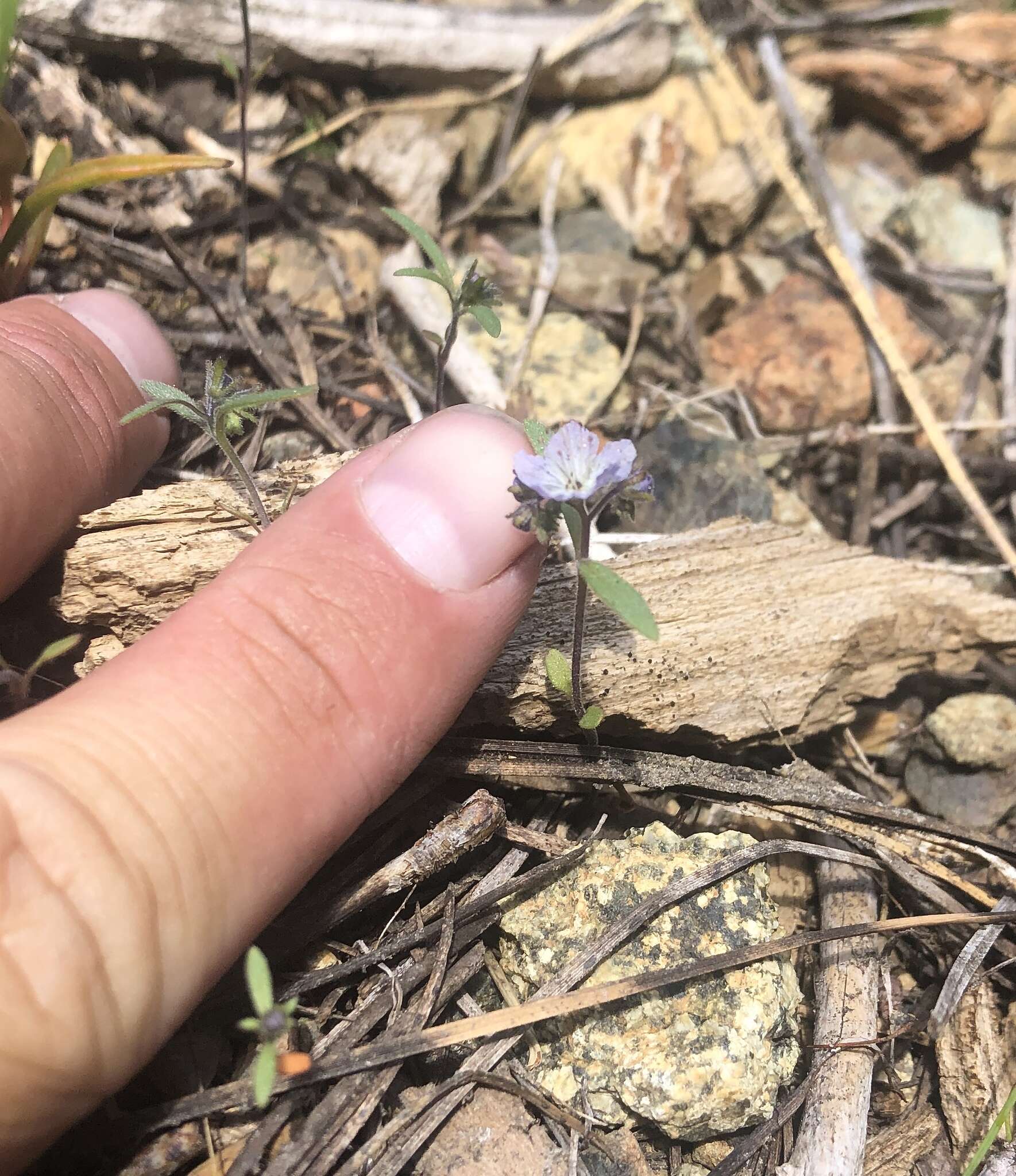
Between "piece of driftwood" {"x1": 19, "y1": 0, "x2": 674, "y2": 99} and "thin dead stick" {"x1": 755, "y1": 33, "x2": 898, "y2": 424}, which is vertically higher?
"piece of driftwood" {"x1": 19, "y1": 0, "x2": 674, "y2": 99}

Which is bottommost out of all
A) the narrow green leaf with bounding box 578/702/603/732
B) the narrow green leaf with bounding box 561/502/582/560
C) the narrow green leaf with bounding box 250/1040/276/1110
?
the narrow green leaf with bounding box 250/1040/276/1110

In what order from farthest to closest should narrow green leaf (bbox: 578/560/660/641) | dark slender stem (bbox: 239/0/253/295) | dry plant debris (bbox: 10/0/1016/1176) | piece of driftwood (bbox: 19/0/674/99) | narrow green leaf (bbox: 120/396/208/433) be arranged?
piece of driftwood (bbox: 19/0/674/99)
dark slender stem (bbox: 239/0/253/295)
narrow green leaf (bbox: 120/396/208/433)
dry plant debris (bbox: 10/0/1016/1176)
narrow green leaf (bbox: 578/560/660/641)

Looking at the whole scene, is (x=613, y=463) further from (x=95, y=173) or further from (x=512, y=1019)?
(x=95, y=173)

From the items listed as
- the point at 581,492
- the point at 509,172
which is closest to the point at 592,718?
the point at 581,492

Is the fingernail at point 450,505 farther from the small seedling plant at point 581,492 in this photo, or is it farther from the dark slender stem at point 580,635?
the dark slender stem at point 580,635

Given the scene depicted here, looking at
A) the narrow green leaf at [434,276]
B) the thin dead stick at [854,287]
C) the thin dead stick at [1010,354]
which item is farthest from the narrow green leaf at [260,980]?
the thin dead stick at [1010,354]

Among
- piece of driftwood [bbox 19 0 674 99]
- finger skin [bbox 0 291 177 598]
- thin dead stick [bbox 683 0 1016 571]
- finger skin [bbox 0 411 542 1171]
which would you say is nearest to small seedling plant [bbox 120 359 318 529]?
finger skin [bbox 0 291 177 598]

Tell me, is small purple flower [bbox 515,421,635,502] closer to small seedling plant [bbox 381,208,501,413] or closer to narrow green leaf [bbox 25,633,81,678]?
small seedling plant [bbox 381,208,501,413]

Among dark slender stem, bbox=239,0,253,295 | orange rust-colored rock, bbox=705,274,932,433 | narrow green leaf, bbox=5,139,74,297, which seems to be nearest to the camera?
narrow green leaf, bbox=5,139,74,297
